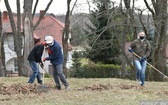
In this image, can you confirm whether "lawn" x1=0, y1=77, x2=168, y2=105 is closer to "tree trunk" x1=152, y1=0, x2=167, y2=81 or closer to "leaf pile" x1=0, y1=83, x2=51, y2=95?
"leaf pile" x1=0, y1=83, x2=51, y2=95

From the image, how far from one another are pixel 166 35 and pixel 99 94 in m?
18.2

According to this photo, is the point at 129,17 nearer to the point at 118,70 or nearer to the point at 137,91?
the point at 118,70

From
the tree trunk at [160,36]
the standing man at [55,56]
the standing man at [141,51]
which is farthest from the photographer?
the tree trunk at [160,36]

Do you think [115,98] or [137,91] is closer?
[115,98]

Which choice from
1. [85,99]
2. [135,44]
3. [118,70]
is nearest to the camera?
[85,99]

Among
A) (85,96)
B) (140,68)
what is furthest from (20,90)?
(140,68)

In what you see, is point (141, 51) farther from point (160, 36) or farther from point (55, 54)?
point (160, 36)

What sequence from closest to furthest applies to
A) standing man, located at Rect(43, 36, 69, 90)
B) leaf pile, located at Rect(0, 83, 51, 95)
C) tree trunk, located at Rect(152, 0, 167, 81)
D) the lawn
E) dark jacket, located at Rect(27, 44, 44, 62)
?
the lawn < leaf pile, located at Rect(0, 83, 51, 95) < standing man, located at Rect(43, 36, 69, 90) < dark jacket, located at Rect(27, 44, 44, 62) < tree trunk, located at Rect(152, 0, 167, 81)

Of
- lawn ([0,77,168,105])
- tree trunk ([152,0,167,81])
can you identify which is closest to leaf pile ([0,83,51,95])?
lawn ([0,77,168,105])

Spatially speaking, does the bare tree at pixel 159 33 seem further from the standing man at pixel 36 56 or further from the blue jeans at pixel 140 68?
the standing man at pixel 36 56

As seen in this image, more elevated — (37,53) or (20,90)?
(37,53)

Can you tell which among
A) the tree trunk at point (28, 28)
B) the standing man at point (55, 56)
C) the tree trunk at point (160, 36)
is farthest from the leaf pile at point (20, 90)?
the tree trunk at point (160, 36)

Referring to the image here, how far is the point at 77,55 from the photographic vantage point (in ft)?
159

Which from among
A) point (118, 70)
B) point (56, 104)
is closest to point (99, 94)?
point (56, 104)
